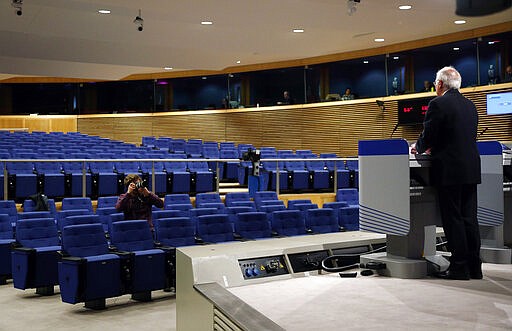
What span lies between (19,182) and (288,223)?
15.0 ft

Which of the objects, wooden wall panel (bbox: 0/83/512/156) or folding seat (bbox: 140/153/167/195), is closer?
folding seat (bbox: 140/153/167/195)

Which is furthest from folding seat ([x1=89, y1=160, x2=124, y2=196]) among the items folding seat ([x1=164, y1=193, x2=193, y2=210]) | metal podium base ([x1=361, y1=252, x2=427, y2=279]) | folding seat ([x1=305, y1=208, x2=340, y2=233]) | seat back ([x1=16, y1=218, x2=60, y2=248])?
metal podium base ([x1=361, y1=252, x2=427, y2=279])

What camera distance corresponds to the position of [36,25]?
40.7ft

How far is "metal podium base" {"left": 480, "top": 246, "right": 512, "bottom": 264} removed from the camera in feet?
11.8

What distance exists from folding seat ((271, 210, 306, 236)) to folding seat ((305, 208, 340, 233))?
0.15 meters

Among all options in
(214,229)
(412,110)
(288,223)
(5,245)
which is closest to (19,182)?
(5,245)

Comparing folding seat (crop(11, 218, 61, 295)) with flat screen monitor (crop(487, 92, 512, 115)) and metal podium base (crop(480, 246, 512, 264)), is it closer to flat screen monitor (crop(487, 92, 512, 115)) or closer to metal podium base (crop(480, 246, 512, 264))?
metal podium base (crop(480, 246, 512, 264))

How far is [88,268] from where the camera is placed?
214 inches

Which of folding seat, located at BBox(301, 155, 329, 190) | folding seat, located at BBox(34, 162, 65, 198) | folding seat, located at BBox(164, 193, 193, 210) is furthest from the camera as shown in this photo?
folding seat, located at BBox(301, 155, 329, 190)

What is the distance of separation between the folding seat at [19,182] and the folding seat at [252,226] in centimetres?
411

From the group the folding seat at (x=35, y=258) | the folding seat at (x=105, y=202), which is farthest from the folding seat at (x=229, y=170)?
the folding seat at (x=35, y=258)

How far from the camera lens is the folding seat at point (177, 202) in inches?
312

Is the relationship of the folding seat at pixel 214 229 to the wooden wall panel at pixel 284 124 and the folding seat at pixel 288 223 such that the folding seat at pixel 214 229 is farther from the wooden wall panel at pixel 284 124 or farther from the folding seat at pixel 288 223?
the wooden wall panel at pixel 284 124

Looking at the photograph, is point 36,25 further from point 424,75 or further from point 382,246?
point 382,246
